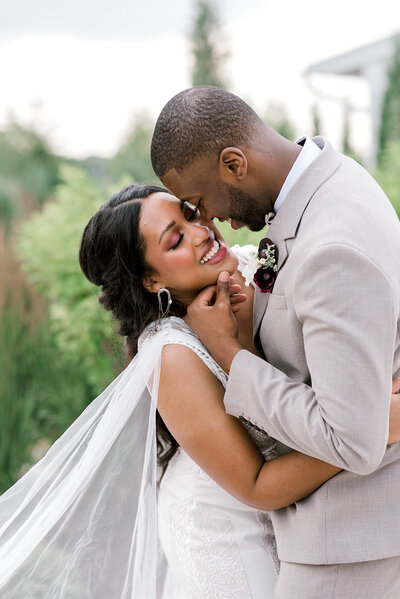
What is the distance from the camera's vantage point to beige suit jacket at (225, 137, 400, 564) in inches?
66.0

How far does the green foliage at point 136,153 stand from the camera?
1566cm

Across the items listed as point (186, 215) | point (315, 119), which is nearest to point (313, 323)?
point (186, 215)

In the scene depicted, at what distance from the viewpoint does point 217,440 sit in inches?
85.0

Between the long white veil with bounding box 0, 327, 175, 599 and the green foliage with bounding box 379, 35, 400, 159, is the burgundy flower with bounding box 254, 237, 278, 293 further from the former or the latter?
the green foliage with bounding box 379, 35, 400, 159

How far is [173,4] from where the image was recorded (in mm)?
14938

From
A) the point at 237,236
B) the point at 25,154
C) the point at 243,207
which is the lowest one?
the point at 25,154

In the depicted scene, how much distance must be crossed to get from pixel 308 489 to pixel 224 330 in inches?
22.1

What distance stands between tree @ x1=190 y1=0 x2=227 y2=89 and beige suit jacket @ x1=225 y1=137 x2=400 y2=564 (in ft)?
47.5

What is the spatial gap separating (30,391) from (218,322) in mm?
3361

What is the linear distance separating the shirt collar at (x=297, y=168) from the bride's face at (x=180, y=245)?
1.20 feet

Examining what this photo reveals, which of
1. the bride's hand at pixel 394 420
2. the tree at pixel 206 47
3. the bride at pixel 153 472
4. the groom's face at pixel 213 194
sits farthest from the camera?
the tree at pixel 206 47

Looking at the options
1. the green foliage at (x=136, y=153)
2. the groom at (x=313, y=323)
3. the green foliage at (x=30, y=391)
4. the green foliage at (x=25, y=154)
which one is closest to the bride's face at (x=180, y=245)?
the groom at (x=313, y=323)

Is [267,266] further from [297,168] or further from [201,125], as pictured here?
[201,125]

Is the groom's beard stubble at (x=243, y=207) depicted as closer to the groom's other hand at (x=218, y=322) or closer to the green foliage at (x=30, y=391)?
the groom's other hand at (x=218, y=322)
